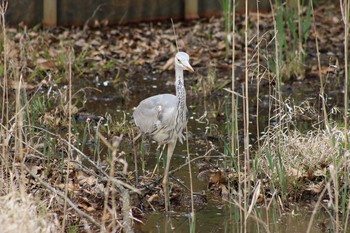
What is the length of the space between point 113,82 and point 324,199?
10.8 ft

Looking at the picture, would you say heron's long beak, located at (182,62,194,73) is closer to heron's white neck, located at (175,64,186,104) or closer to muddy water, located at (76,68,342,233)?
heron's white neck, located at (175,64,186,104)

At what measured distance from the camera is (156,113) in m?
5.78

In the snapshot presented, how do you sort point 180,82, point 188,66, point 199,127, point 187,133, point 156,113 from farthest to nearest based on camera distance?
1. point 199,127
2. point 187,133
3. point 156,113
4. point 180,82
5. point 188,66

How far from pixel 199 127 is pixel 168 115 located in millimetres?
1805

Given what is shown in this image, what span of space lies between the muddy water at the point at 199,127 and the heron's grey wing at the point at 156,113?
377 millimetres

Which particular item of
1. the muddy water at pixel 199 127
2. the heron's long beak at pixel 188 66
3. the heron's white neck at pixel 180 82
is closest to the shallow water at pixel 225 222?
the muddy water at pixel 199 127

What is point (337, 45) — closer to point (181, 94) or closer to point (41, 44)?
point (41, 44)

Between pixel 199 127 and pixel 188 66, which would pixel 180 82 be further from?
pixel 199 127

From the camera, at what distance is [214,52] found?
32.1 feet

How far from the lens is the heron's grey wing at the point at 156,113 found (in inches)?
225

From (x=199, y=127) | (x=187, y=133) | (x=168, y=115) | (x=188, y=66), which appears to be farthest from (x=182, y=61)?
(x=199, y=127)

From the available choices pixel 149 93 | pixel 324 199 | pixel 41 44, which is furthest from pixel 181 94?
pixel 41 44

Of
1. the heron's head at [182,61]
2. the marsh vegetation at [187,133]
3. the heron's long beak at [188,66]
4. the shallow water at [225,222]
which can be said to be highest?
the heron's head at [182,61]

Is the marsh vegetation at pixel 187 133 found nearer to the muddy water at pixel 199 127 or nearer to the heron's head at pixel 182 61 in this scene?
the muddy water at pixel 199 127
